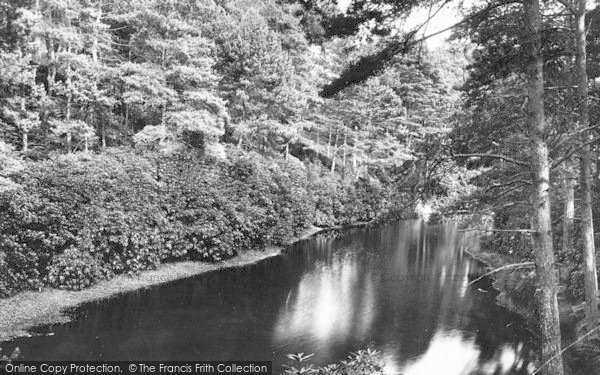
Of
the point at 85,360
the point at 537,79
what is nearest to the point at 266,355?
the point at 85,360

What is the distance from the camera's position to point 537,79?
7844mm

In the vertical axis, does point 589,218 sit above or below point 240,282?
above

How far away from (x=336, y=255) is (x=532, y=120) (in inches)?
906

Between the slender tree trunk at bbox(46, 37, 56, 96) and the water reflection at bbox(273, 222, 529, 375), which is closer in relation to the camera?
the water reflection at bbox(273, 222, 529, 375)

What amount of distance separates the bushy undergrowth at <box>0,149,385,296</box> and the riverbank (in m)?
0.38

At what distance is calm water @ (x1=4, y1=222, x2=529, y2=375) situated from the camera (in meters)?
14.8

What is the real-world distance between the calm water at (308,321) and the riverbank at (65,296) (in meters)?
0.57

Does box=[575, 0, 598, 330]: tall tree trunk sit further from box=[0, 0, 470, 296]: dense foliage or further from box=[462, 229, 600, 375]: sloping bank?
box=[0, 0, 470, 296]: dense foliage

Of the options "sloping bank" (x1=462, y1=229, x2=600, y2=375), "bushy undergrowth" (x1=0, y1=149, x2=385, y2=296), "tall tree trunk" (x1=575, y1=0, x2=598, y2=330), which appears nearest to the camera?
"tall tree trunk" (x1=575, y1=0, x2=598, y2=330)

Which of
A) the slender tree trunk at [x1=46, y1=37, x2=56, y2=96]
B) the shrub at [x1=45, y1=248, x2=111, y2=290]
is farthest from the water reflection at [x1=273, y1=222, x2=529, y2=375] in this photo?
the slender tree trunk at [x1=46, y1=37, x2=56, y2=96]

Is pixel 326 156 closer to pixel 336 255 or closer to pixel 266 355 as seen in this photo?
pixel 336 255

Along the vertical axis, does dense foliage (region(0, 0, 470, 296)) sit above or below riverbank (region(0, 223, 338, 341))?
above

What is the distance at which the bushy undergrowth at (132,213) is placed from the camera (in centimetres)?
1808

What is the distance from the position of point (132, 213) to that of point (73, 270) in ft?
12.4
